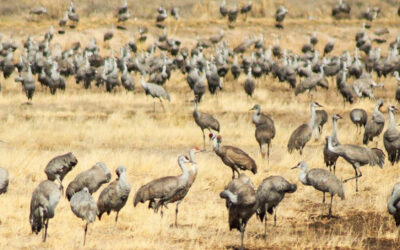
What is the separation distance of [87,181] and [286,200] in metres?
4.15

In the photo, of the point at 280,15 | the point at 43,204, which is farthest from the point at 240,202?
the point at 280,15

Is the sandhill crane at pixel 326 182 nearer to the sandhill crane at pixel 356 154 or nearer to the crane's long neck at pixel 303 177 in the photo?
the crane's long neck at pixel 303 177

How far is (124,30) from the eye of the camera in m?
49.8

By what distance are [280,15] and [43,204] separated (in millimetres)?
42481

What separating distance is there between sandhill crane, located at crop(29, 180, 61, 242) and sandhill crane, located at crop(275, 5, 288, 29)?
4216 centimetres

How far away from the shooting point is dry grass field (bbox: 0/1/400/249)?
11.5 m

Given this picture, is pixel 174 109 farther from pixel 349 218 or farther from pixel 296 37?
pixel 296 37

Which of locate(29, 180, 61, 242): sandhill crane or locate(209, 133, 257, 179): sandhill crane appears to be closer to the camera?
locate(29, 180, 61, 242): sandhill crane

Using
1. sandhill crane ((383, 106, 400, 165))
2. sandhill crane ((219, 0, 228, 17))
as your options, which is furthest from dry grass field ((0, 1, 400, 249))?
sandhill crane ((219, 0, 228, 17))

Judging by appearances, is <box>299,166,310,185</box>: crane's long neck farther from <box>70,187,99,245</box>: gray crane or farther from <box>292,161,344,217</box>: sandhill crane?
<box>70,187,99,245</box>: gray crane

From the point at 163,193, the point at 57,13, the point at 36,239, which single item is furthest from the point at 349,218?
the point at 57,13

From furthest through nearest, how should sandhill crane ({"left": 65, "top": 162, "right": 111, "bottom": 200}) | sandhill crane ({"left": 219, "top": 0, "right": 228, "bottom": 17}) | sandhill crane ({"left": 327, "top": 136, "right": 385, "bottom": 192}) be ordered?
sandhill crane ({"left": 219, "top": 0, "right": 228, "bottom": 17}) → sandhill crane ({"left": 327, "top": 136, "right": 385, "bottom": 192}) → sandhill crane ({"left": 65, "top": 162, "right": 111, "bottom": 200})

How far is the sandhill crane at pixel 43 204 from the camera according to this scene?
34.2 ft

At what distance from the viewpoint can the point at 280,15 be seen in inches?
2018
